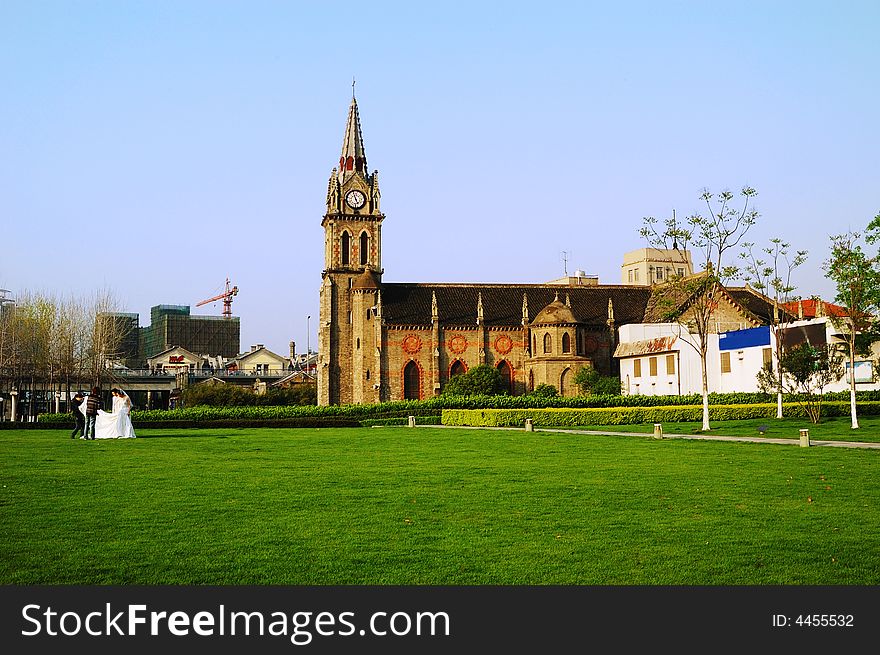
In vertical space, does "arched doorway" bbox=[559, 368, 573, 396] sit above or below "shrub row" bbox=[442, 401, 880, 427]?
above

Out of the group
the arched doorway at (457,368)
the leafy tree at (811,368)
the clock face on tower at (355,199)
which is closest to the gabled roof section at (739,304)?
the leafy tree at (811,368)

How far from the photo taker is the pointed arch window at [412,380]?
72000mm

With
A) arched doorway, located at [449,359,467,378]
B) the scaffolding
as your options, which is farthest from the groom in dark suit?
the scaffolding

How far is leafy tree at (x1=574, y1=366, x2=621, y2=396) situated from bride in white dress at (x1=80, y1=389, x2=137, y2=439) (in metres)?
38.5

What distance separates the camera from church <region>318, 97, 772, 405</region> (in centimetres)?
7069

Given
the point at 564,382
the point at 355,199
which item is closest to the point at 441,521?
the point at 564,382

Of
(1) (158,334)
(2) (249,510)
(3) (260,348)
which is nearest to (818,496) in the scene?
(2) (249,510)

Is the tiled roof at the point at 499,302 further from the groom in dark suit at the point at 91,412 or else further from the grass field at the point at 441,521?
the grass field at the point at 441,521

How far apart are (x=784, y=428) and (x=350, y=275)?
1845 inches

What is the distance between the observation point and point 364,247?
2997 inches

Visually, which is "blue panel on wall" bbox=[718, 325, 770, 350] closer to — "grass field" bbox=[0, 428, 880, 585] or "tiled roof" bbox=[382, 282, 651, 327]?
"tiled roof" bbox=[382, 282, 651, 327]

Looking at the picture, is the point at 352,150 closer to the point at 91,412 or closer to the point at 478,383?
the point at 478,383

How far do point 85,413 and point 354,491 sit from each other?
19228 millimetres

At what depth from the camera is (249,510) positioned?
12.6m
